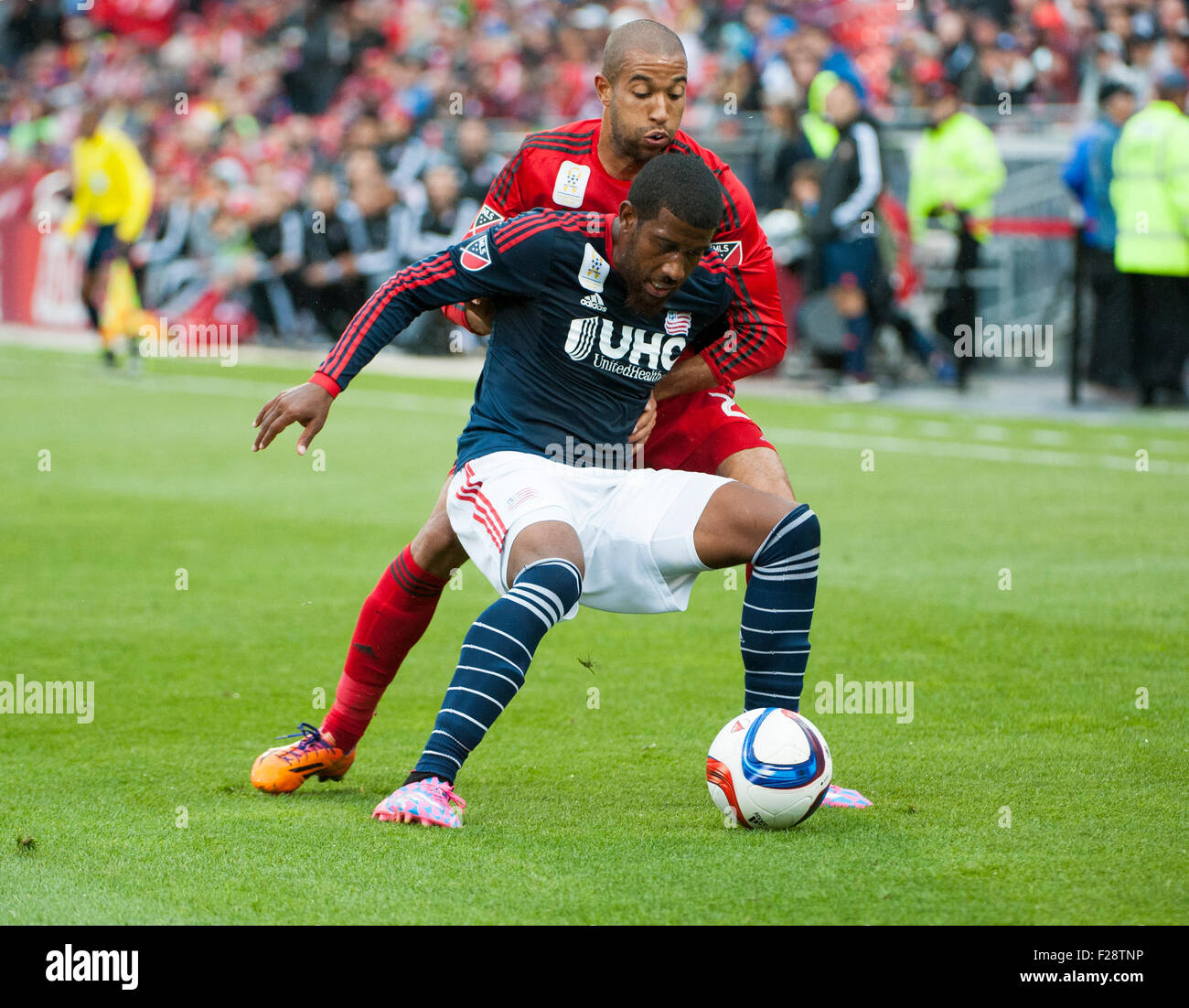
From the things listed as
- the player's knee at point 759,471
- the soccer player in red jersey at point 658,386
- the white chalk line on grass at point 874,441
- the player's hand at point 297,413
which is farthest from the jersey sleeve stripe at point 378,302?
the white chalk line on grass at point 874,441

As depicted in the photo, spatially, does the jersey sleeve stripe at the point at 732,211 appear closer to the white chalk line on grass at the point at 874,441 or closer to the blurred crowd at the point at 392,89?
the white chalk line on grass at the point at 874,441

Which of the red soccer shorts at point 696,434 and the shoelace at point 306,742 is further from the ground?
the red soccer shorts at point 696,434

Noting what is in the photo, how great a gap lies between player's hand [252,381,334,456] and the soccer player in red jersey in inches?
23.9

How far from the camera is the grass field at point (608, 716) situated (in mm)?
3924

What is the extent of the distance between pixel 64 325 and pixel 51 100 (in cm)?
663

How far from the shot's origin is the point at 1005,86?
18016 millimetres

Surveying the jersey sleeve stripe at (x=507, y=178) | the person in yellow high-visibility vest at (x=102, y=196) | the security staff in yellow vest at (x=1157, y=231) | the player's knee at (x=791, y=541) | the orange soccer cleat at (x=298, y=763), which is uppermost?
the person in yellow high-visibility vest at (x=102, y=196)

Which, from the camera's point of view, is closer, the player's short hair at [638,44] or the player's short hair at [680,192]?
the player's short hair at [680,192]

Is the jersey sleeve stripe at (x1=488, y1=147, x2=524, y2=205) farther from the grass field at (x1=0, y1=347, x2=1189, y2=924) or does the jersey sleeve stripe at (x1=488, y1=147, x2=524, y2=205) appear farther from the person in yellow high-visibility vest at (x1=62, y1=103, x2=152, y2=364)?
the person in yellow high-visibility vest at (x1=62, y1=103, x2=152, y2=364)

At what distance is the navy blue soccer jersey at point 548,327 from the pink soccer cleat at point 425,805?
0.93m

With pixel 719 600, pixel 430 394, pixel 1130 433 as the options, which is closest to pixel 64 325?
pixel 430 394

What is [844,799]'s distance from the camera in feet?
15.5

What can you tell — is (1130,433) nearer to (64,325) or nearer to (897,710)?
(897,710)

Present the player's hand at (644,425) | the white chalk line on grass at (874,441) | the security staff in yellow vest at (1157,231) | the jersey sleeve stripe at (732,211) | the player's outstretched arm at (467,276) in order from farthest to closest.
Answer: the security staff in yellow vest at (1157,231) → the white chalk line on grass at (874,441) → the jersey sleeve stripe at (732,211) → the player's hand at (644,425) → the player's outstretched arm at (467,276)
